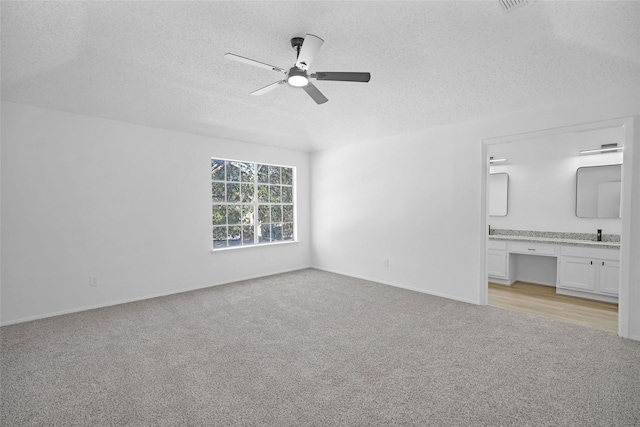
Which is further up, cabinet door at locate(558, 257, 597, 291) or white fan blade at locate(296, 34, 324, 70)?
white fan blade at locate(296, 34, 324, 70)

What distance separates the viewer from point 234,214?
219 inches

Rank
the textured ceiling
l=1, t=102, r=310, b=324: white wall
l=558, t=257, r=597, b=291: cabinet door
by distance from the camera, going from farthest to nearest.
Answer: l=558, t=257, r=597, b=291: cabinet door
l=1, t=102, r=310, b=324: white wall
the textured ceiling

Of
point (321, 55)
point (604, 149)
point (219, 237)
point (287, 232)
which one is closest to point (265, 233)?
point (287, 232)

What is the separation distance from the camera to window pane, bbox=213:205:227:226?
531cm

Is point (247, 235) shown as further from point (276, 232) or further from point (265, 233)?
point (276, 232)

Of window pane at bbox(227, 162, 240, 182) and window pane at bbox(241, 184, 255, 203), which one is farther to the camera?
window pane at bbox(241, 184, 255, 203)

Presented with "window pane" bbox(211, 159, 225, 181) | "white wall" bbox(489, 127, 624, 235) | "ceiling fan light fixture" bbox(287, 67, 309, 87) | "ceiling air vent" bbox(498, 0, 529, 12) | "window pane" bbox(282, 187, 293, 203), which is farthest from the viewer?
"window pane" bbox(282, 187, 293, 203)

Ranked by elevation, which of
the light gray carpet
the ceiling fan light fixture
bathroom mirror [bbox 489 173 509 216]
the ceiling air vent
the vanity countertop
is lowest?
the light gray carpet

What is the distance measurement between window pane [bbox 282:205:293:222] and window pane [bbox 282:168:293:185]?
0.49m

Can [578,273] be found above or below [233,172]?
below

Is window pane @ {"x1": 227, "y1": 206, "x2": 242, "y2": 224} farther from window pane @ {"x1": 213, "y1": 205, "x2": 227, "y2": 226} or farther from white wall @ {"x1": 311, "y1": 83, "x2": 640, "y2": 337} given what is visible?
white wall @ {"x1": 311, "y1": 83, "x2": 640, "y2": 337}

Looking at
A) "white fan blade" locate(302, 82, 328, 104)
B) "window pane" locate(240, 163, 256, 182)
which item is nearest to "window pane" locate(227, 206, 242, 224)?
"window pane" locate(240, 163, 256, 182)

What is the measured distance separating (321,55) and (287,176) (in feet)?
12.5

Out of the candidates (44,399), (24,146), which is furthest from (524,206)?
(24,146)
